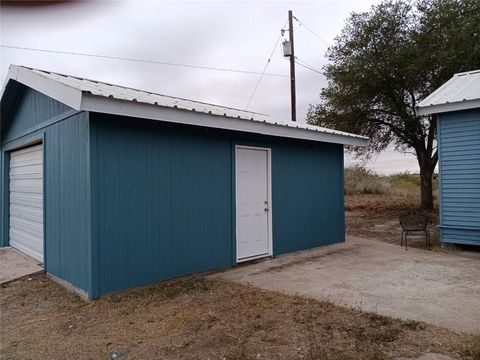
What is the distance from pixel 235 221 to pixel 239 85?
1105cm

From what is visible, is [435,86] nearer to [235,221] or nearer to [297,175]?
[297,175]

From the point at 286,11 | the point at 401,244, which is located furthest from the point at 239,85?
the point at 401,244

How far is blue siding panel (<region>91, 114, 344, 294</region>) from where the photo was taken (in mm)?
4781

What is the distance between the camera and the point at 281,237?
23.3 ft

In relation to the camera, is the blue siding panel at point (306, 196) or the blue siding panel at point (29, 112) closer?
the blue siding panel at point (29, 112)

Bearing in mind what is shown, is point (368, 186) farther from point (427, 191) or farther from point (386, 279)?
point (386, 279)

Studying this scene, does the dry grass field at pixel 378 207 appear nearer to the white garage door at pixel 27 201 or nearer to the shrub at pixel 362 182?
the shrub at pixel 362 182

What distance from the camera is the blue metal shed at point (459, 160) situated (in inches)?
278

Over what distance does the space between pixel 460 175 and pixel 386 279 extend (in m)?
3.31

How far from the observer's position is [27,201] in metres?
7.03

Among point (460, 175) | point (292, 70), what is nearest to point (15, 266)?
point (460, 175)

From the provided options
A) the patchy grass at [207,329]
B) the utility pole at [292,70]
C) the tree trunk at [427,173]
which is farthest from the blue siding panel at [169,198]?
the tree trunk at [427,173]

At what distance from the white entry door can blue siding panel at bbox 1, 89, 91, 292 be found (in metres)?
2.51

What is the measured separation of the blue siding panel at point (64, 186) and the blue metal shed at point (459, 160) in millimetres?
6337
